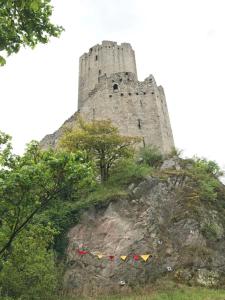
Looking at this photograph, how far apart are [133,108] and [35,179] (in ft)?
81.5

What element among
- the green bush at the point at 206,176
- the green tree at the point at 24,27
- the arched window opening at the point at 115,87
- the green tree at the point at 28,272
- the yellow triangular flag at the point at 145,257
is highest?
the arched window opening at the point at 115,87

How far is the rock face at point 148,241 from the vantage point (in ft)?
51.6

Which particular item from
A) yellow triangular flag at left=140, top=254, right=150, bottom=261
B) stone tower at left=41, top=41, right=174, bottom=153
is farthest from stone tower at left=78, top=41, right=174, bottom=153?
yellow triangular flag at left=140, top=254, right=150, bottom=261

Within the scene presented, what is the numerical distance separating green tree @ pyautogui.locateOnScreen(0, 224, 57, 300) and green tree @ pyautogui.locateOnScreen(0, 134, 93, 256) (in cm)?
341

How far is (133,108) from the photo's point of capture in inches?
1325

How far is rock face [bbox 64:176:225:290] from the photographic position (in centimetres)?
1574

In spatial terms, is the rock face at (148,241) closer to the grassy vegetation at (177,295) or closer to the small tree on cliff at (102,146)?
the grassy vegetation at (177,295)

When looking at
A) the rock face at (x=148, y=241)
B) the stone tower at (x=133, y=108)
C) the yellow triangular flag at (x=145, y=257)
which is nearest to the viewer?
the rock face at (x=148, y=241)

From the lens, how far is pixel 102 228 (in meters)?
18.8

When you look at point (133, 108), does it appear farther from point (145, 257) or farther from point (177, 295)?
point (177, 295)

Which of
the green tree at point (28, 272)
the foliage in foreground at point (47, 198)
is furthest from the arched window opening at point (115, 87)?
the green tree at point (28, 272)

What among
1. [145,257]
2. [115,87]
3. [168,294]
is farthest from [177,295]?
[115,87]

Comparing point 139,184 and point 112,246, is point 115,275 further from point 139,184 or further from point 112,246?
point 139,184

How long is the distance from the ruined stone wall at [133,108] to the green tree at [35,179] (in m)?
21.3
